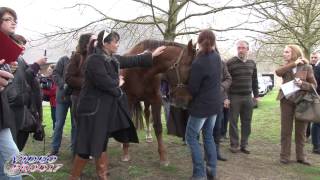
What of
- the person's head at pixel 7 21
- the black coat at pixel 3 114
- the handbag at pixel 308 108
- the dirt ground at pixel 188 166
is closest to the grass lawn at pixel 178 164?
the dirt ground at pixel 188 166

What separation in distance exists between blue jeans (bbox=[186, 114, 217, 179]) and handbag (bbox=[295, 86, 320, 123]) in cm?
192

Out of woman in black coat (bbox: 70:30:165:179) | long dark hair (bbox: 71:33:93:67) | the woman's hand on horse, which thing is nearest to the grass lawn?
woman in black coat (bbox: 70:30:165:179)

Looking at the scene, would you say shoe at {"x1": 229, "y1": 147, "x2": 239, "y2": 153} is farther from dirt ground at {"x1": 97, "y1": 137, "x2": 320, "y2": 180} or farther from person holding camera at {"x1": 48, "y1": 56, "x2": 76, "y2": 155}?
person holding camera at {"x1": 48, "y1": 56, "x2": 76, "y2": 155}

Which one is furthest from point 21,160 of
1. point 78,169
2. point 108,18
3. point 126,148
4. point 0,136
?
point 108,18

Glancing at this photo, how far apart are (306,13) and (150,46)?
26.4 ft

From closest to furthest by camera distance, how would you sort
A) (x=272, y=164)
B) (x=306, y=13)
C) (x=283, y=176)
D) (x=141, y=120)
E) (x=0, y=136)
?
1. (x=0, y=136)
2. (x=283, y=176)
3. (x=272, y=164)
4. (x=141, y=120)
5. (x=306, y=13)

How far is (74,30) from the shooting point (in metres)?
10.0

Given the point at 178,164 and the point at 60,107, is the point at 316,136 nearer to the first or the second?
the point at 178,164

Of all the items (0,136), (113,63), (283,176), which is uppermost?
(113,63)

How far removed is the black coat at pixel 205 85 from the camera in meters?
5.51

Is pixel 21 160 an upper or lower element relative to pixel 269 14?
lower

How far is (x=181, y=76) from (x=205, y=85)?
41 cm

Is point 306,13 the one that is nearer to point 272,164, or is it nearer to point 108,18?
point 108,18

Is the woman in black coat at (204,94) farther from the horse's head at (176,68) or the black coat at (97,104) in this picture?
the black coat at (97,104)
